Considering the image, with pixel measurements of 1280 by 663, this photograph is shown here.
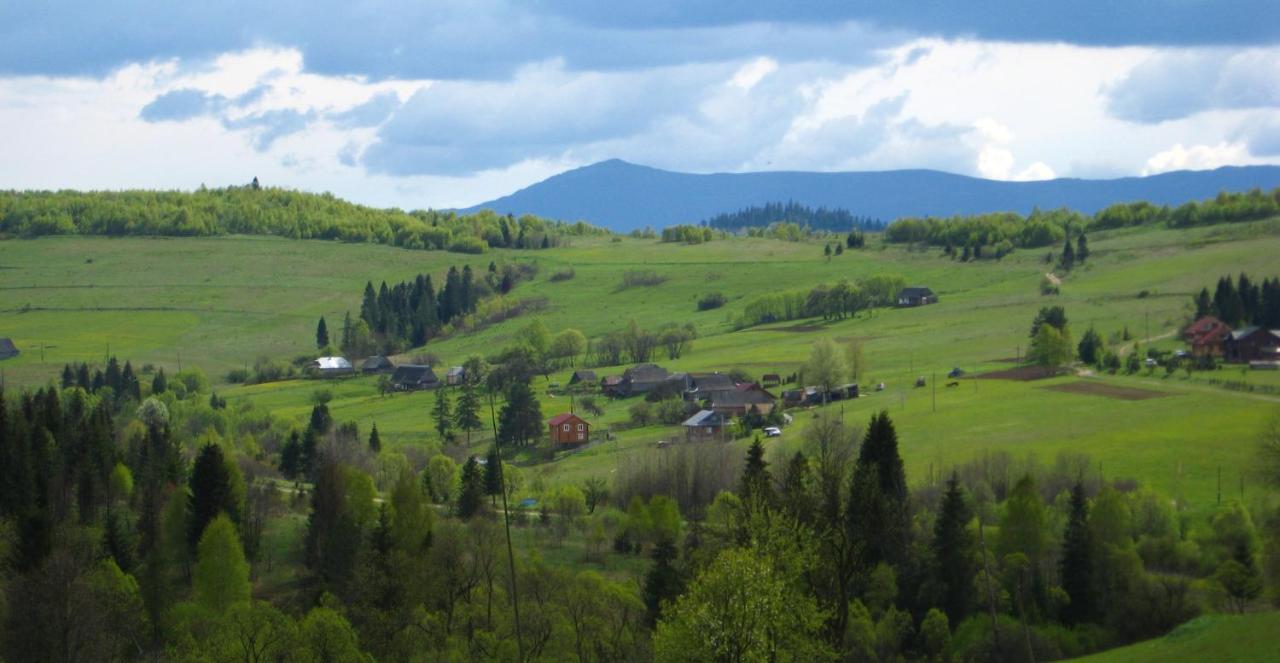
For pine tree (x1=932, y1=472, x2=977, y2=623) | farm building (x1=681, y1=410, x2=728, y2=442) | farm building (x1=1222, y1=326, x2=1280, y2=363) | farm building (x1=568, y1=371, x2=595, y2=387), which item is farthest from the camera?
farm building (x1=568, y1=371, x2=595, y2=387)

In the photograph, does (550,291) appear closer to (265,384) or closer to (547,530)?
(265,384)

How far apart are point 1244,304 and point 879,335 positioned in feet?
103

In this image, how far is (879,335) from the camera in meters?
138

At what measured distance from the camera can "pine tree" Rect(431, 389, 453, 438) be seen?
109 meters

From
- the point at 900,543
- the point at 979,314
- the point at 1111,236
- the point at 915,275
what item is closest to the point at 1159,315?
the point at 979,314

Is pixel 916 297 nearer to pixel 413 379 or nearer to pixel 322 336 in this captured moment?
pixel 413 379

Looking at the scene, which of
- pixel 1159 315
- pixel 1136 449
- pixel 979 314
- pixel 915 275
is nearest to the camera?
pixel 1136 449

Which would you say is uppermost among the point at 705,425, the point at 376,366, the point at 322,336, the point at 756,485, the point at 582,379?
the point at 756,485

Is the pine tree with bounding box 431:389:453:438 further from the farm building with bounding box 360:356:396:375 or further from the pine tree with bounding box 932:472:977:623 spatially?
the pine tree with bounding box 932:472:977:623

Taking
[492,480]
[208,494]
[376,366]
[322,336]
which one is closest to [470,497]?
[492,480]

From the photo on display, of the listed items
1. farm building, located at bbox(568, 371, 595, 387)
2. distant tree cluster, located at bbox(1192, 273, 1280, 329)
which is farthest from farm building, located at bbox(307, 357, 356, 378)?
distant tree cluster, located at bbox(1192, 273, 1280, 329)

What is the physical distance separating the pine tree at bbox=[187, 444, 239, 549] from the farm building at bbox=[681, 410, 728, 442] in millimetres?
38831

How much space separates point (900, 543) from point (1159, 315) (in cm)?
7662

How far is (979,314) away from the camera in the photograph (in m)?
144
